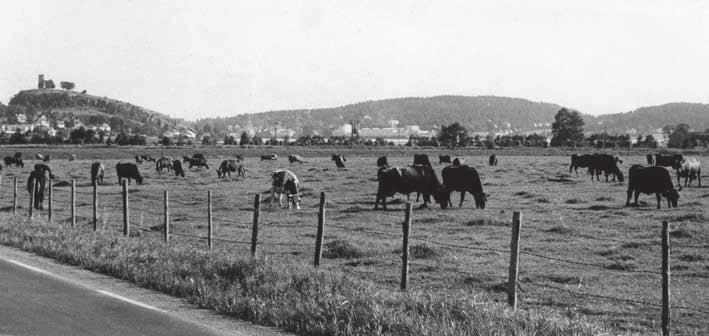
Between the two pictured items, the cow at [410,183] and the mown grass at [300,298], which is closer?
the mown grass at [300,298]

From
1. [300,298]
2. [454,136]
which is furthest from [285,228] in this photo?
[454,136]

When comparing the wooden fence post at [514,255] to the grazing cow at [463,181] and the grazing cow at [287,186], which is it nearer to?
the grazing cow at [287,186]

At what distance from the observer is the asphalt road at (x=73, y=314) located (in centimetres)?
918

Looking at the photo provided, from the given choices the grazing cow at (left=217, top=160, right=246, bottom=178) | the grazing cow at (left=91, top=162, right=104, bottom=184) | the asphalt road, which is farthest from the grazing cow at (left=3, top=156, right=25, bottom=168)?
the asphalt road

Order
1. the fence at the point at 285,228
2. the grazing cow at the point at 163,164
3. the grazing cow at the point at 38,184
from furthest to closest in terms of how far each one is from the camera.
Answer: the grazing cow at the point at 163,164 < the grazing cow at the point at 38,184 < the fence at the point at 285,228

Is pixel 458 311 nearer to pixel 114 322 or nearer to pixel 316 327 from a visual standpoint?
pixel 316 327

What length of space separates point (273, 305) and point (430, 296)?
6.68ft

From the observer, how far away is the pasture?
1324 centimetres

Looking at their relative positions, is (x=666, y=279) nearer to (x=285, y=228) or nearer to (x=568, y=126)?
(x=285, y=228)

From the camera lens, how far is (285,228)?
2295 cm

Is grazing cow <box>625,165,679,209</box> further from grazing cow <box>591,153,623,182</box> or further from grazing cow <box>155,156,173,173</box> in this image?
grazing cow <box>155,156,173,173</box>

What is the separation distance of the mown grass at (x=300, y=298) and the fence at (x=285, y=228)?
27.4 inches

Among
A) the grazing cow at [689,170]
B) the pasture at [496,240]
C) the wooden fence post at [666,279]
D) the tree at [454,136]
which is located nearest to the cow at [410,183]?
the pasture at [496,240]

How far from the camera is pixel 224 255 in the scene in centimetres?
1376
